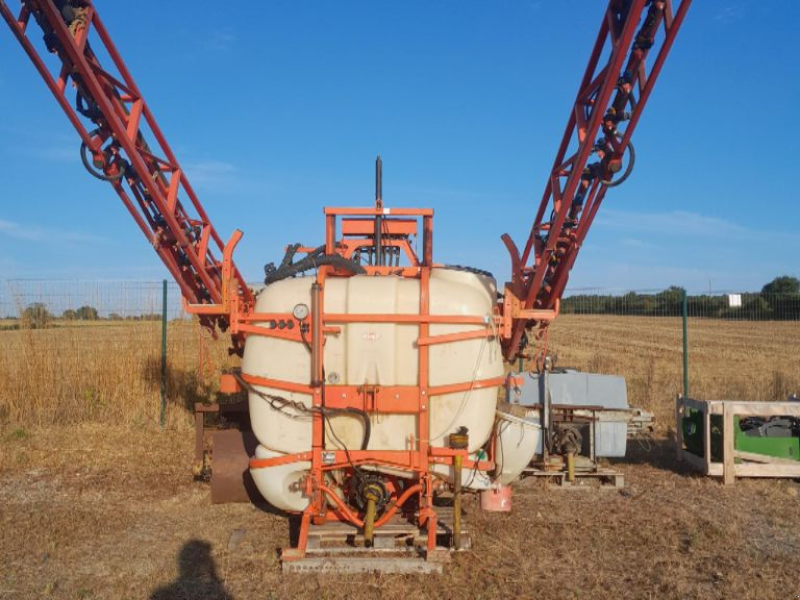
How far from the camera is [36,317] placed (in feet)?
33.0

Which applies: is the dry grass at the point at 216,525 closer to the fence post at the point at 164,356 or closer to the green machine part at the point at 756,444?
the fence post at the point at 164,356

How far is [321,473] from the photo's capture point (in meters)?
5.37

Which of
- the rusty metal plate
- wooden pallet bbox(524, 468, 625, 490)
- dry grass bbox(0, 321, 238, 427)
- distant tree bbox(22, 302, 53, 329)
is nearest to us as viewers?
the rusty metal plate

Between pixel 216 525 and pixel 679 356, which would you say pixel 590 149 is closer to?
pixel 216 525

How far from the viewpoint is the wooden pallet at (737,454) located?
7.24m

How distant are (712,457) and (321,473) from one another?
4.83 metres

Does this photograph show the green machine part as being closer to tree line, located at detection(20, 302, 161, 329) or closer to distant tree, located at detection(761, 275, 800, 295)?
tree line, located at detection(20, 302, 161, 329)

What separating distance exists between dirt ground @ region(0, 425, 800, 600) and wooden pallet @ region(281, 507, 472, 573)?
11cm

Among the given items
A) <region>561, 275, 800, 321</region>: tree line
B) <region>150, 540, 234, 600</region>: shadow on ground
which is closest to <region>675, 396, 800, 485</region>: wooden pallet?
<region>561, 275, 800, 321</region>: tree line

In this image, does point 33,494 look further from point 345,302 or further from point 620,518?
point 620,518

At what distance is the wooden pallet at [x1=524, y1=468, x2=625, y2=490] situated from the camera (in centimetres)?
708

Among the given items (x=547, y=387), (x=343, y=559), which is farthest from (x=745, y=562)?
(x=343, y=559)

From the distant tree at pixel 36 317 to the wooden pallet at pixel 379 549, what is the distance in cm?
680

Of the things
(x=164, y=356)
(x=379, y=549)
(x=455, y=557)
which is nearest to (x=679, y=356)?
(x=164, y=356)
